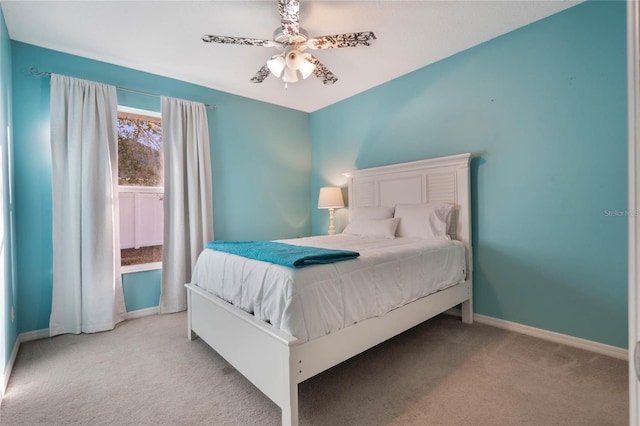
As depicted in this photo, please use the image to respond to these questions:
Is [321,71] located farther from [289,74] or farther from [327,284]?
[327,284]

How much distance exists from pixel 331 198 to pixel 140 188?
228 cm

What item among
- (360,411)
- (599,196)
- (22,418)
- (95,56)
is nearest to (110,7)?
(95,56)

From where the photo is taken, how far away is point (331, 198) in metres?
4.17

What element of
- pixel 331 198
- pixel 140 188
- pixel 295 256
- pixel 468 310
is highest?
pixel 140 188

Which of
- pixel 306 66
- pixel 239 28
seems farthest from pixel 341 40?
pixel 239 28

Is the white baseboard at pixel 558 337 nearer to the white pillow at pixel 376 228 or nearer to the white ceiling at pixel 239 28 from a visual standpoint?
the white pillow at pixel 376 228

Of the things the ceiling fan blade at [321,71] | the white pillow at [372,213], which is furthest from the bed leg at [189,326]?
the ceiling fan blade at [321,71]

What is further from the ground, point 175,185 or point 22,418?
point 175,185

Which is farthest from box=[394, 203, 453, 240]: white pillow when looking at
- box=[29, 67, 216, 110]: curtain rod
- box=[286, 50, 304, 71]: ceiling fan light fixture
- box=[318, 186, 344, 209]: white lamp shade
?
box=[29, 67, 216, 110]: curtain rod

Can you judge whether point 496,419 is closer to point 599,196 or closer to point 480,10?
point 599,196

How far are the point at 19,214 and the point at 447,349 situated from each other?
12.5ft

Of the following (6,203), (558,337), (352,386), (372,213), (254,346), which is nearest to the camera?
(254,346)

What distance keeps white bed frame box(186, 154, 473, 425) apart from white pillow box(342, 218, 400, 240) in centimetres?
40

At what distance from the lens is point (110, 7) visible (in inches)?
91.3
